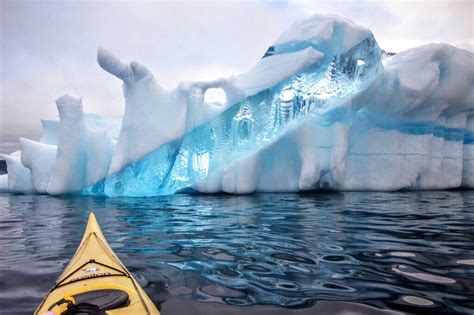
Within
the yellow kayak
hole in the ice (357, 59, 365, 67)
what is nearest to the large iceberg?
hole in the ice (357, 59, 365, 67)

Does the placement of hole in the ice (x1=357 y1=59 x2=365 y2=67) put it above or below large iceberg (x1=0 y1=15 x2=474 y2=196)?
above

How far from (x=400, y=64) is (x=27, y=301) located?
14426 mm

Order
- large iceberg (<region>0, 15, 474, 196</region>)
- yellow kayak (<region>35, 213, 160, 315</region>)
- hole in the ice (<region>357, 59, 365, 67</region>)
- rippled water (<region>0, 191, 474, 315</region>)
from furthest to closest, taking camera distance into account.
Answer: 1. hole in the ice (<region>357, 59, 365, 67</region>)
2. large iceberg (<region>0, 15, 474, 196</region>)
3. rippled water (<region>0, 191, 474, 315</region>)
4. yellow kayak (<region>35, 213, 160, 315</region>)

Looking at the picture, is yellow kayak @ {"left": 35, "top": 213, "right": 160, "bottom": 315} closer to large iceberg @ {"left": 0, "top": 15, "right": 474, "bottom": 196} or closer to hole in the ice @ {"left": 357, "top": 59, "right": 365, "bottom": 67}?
large iceberg @ {"left": 0, "top": 15, "right": 474, "bottom": 196}

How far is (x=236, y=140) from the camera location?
1402 cm

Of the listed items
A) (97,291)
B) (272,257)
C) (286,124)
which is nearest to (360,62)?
(286,124)

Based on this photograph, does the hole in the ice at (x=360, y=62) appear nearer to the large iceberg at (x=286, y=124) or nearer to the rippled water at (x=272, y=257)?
the large iceberg at (x=286, y=124)

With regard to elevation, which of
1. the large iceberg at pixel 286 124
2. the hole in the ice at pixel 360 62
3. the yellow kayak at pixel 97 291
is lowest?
the yellow kayak at pixel 97 291

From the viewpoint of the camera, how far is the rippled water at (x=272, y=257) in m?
3.46

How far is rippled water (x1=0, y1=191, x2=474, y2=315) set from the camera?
346 centimetres

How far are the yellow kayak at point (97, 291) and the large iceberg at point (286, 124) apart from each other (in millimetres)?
9592

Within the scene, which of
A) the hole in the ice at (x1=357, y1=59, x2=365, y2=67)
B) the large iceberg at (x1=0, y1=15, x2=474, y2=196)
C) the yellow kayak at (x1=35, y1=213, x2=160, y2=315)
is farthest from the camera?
the hole in the ice at (x1=357, y1=59, x2=365, y2=67)

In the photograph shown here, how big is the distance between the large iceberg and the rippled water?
17.4 ft

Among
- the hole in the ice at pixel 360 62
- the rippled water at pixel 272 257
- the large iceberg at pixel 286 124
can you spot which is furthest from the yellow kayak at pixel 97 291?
the hole in the ice at pixel 360 62
